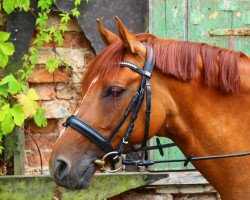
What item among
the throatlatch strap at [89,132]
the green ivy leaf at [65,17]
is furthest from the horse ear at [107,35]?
the green ivy leaf at [65,17]

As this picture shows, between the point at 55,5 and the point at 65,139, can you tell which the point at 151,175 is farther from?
the point at 65,139

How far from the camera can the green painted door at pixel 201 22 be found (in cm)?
539

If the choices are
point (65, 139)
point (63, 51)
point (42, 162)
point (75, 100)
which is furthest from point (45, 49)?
point (65, 139)

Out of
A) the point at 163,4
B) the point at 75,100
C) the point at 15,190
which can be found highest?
the point at 163,4

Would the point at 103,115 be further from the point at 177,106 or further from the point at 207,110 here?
the point at 207,110

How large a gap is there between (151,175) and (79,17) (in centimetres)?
153

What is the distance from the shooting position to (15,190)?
16.9 ft

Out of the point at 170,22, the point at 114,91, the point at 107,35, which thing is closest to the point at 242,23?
the point at 170,22

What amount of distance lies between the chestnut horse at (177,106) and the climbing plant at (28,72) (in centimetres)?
173

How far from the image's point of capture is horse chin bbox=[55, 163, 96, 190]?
3072 millimetres

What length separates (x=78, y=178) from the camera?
3084 millimetres

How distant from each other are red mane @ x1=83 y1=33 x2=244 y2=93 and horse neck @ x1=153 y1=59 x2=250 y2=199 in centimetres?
5

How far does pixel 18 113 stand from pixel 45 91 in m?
0.73

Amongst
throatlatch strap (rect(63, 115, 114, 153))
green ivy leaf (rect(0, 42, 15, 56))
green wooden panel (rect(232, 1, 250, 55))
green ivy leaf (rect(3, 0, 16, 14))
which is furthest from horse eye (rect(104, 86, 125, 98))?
green wooden panel (rect(232, 1, 250, 55))
